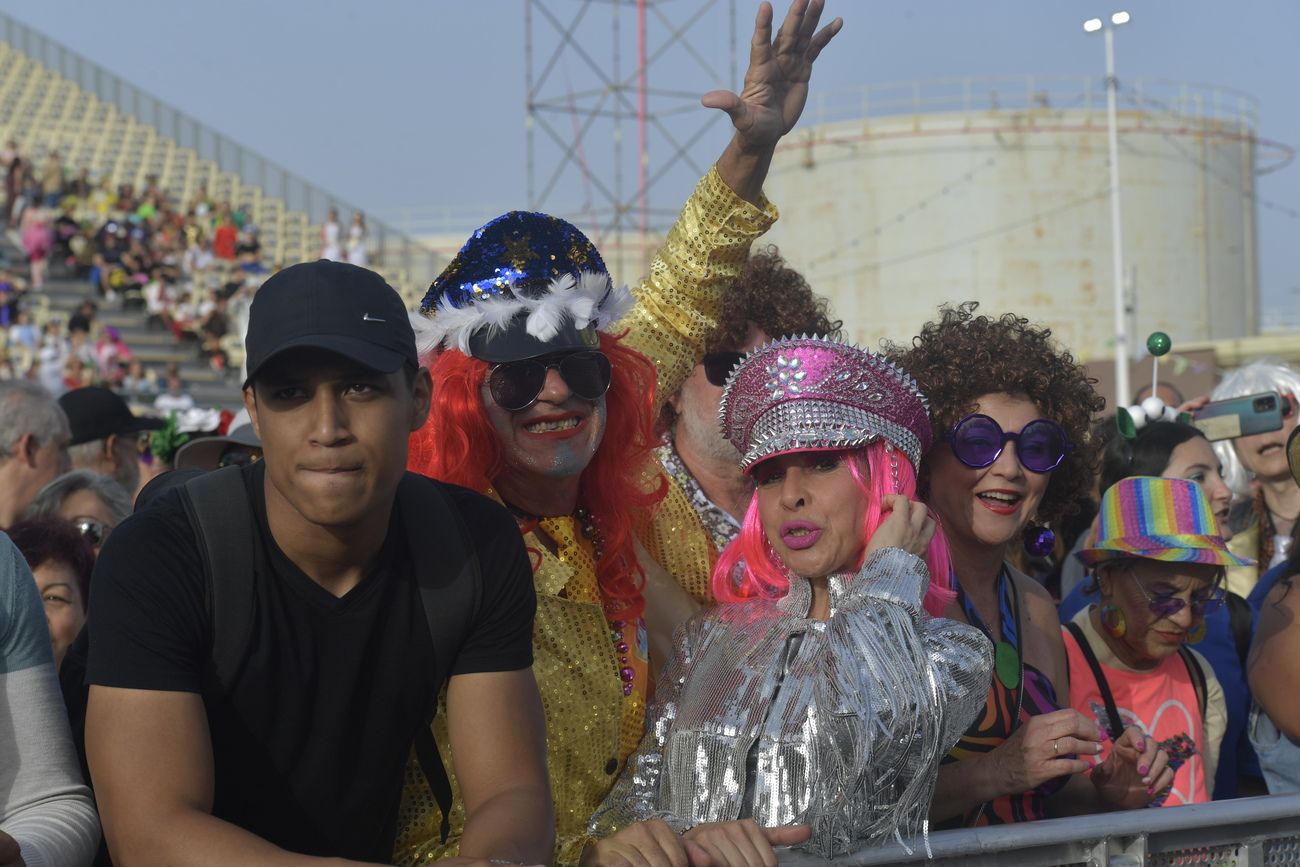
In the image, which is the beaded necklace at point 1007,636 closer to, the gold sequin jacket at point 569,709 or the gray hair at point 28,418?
the gold sequin jacket at point 569,709

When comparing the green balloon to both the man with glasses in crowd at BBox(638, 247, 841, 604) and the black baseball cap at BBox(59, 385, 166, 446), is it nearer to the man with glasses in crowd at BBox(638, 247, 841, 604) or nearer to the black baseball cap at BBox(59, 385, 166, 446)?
the man with glasses in crowd at BBox(638, 247, 841, 604)

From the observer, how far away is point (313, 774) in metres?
2.27

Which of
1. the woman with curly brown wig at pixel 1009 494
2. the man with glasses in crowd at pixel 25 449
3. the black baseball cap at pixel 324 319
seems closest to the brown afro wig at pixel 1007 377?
the woman with curly brown wig at pixel 1009 494

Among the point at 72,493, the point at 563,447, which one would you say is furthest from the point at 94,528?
the point at 563,447

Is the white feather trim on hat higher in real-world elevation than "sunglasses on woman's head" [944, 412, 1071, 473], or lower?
higher

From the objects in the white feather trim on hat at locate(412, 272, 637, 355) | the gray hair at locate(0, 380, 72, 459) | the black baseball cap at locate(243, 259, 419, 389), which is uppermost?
the gray hair at locate(0, 380, 72, 459)

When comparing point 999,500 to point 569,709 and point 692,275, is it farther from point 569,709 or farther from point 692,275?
point 569,709

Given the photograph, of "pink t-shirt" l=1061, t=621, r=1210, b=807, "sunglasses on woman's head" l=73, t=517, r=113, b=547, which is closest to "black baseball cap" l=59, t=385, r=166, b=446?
"sunglasses on woman's head" l=73, t=517, r=113, b=547

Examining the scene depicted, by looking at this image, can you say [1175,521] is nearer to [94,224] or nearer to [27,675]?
[27,675]

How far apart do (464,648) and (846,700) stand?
2.13 ft

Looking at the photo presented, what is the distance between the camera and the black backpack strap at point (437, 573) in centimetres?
235

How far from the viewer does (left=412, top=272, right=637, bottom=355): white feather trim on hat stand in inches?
117

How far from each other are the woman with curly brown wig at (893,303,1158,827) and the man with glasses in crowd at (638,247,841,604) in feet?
1.86

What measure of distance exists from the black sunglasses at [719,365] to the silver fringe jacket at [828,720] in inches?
51.6
